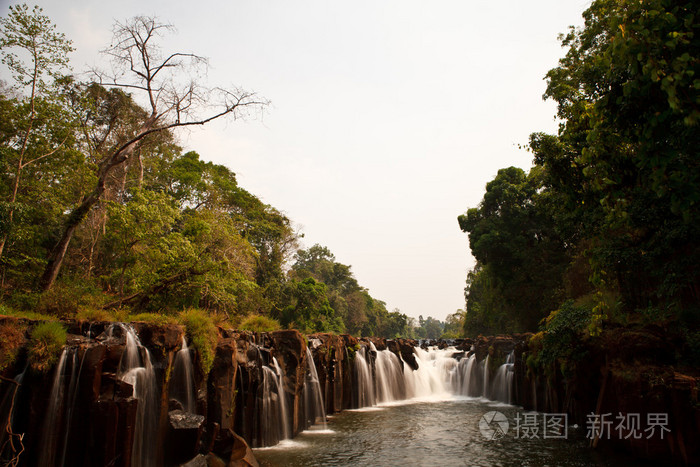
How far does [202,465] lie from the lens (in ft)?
27.9

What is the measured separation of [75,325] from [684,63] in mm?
11060

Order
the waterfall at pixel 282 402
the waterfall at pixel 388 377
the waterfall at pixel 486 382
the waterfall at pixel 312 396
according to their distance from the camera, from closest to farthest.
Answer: the waterfall at pixel 282 402
the waterfall at pixel 312 396
the waterfall at pixel 388 377
the waterfall at pixel 486 382

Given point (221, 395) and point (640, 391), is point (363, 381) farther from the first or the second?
point (640, 391)

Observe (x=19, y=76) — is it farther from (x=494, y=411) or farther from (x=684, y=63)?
(x=494, y=411)

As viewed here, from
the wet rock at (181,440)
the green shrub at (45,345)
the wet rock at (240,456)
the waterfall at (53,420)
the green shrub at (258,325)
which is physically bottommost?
the wet rock at (240,456)

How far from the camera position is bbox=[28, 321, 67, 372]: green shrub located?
23.8ft

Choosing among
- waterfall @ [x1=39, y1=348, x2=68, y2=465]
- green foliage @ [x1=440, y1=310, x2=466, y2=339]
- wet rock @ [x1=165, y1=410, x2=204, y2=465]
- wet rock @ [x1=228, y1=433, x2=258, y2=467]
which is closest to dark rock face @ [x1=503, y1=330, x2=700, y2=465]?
wet rock @ [x1=228, y1=433, x2=258, y2=467]

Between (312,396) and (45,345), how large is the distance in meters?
9.83

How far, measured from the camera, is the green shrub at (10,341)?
7078 millimetres

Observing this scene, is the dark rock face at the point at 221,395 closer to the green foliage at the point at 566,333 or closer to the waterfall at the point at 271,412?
the waterfall at the point at 271,412

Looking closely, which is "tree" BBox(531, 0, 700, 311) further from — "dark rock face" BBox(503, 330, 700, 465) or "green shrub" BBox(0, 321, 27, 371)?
"green shrub" BBox(0, 321, 27, 371)

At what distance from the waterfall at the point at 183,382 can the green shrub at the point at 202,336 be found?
30 cm

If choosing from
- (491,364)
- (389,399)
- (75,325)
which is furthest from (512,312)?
(75,325)

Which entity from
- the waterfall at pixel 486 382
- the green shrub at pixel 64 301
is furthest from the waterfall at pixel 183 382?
the waterfall at pixel 486 382
